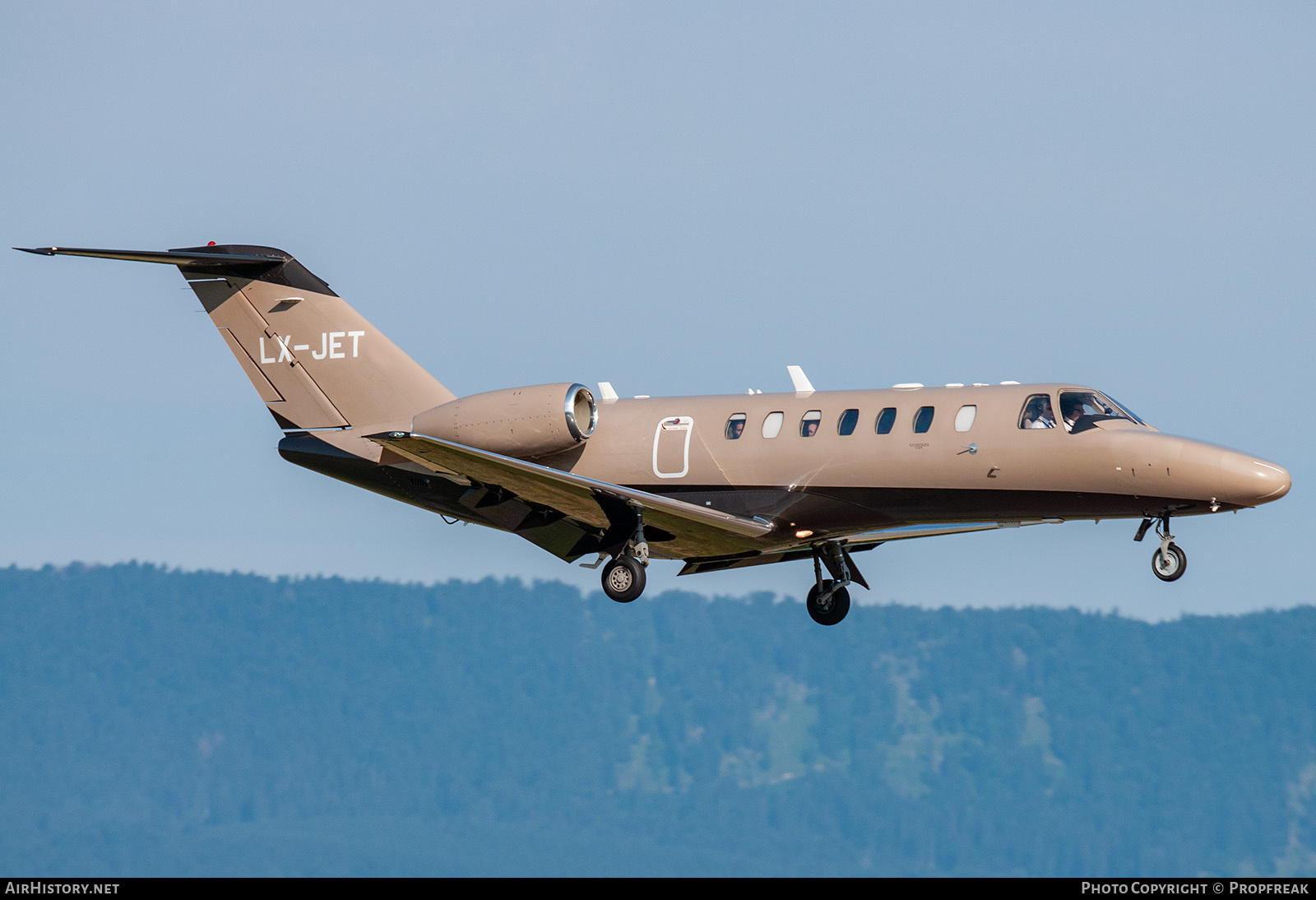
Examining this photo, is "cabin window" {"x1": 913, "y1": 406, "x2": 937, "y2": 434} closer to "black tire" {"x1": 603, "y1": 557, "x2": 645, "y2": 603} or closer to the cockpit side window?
the cockpit side window

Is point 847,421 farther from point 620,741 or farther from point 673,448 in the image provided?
point 620,741

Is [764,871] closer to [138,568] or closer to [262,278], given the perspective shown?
[138,568]

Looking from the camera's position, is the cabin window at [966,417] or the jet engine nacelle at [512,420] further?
the jet engine nacelle at [512,420]

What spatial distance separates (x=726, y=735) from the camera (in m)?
108

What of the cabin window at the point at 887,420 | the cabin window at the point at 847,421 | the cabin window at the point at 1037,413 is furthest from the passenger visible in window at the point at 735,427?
the cabin window at the point at 1037,413

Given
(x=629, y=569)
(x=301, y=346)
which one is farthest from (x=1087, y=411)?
(x=301, y=346)

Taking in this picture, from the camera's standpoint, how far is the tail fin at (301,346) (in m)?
25.8

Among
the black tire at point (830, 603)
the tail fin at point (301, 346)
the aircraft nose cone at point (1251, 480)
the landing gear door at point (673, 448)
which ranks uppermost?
the tail fin at point (301, 346)

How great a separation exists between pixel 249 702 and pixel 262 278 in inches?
3148

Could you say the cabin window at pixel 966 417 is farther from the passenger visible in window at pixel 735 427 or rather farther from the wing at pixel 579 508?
the passenger visible in window at pixel 735 427

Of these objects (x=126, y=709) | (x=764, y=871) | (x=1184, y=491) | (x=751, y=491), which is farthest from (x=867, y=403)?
(x=126, y=709)

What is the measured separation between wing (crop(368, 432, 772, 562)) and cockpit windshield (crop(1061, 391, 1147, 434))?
4.43 metres

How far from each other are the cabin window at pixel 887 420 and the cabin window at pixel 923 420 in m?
0.30

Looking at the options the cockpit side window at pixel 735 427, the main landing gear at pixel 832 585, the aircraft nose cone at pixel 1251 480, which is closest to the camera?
the aircraft nose cone at pixel 1251 480
